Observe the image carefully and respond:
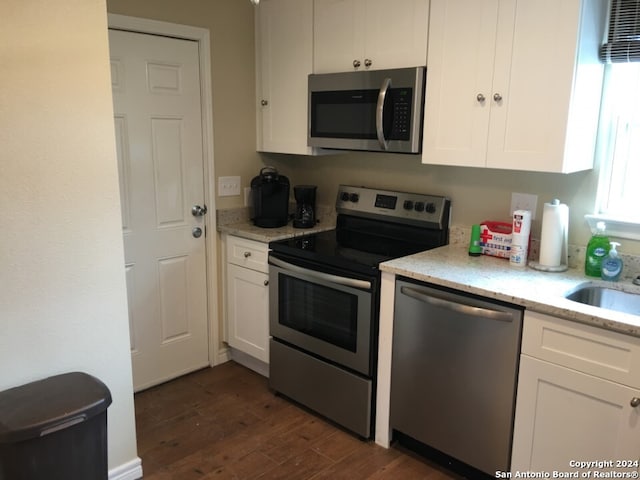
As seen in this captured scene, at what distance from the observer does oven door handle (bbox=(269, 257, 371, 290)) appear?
2504 millimetres

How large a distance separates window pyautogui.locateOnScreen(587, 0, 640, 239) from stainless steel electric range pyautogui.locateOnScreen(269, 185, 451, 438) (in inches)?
30.2

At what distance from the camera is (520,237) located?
7.84 ft

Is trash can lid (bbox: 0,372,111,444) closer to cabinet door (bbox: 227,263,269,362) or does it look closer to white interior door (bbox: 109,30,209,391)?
white interior door (bbox: 109,30,209,391)

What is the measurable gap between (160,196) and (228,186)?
452 mm

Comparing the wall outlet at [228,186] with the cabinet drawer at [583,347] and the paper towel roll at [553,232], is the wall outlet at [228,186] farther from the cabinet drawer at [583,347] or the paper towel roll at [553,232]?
the cabinet drawer at [583,347]

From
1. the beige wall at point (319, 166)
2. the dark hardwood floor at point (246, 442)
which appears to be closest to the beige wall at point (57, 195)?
the dark hardwood floor at point (246, 442)

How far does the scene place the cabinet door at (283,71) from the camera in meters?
3.02

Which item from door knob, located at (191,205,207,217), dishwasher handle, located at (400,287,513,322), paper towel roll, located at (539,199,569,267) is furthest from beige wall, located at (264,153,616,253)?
dishwasher handle, located at (400,287,513,322)

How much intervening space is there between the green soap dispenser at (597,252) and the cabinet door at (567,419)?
0.57 meters

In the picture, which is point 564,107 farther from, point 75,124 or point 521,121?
point 75,124

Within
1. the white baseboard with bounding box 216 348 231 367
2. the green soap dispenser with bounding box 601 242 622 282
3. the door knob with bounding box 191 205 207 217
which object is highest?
the door knob with bounding box 191 205 207 217

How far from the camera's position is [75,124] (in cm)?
194

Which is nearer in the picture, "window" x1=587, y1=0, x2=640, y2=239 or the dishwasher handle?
the dishwasher handle

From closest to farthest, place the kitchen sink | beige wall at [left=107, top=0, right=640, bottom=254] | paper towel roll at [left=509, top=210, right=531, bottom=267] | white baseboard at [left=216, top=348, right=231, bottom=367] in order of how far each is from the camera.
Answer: the kitchen sink → paper towel roll at [left=509, top=210, right=531, bottom=267] → beige wall at [left=107, top=0, right=640, bottom=254] → white baseboard at [left=216, top=348, right=231, bottom=367]
